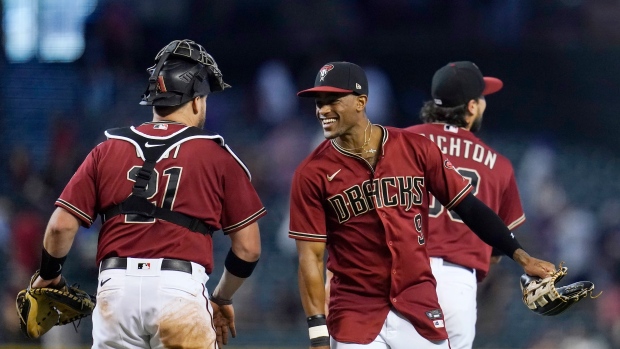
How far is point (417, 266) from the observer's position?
501cm

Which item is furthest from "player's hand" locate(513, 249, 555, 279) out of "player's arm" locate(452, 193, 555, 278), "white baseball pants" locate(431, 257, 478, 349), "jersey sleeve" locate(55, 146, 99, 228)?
"jersey sleeve" locate(55, 146, 99, 228)

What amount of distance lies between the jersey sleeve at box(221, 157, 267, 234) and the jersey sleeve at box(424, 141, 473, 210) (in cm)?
96

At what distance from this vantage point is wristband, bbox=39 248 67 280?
4.77 m

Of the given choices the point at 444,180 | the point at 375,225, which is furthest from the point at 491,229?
the point at 375,225

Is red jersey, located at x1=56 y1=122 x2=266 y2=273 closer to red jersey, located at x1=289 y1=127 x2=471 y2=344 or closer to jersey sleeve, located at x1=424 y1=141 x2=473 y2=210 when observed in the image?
red jersey, located at x1=289 y1=127 x2=471 y2=344

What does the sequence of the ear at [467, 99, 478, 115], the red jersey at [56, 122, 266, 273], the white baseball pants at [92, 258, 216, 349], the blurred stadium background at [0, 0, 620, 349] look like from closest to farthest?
the white baseball pants at [92, 258, 216, 349]
the red jersey at [56, 122, 266, 273]
the ear at [467, 99, 478, 115]
the blurred stadium background at [0, 0, 620, 349]

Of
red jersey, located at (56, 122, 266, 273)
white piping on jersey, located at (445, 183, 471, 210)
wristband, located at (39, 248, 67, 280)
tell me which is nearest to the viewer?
red jersey, located at (56, 122, 266, 273)

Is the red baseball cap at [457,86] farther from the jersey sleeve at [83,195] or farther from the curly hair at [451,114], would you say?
the jersey sleeve at [83,195]

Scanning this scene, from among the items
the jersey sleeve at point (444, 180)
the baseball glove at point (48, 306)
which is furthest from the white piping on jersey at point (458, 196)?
the baseball glove at point (48, 306)

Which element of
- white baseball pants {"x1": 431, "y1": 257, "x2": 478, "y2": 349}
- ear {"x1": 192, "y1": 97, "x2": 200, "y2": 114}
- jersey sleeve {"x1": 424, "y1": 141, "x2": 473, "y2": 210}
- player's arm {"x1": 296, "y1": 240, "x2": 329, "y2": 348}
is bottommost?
white baseball pants {"x1": 431, "y1": 257, "x2": 478, "y2": 349}

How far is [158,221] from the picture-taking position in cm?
462

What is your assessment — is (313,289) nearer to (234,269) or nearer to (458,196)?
(234,269)

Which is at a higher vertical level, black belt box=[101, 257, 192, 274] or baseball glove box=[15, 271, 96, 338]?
black belt box=[101, 257, 192, 274]

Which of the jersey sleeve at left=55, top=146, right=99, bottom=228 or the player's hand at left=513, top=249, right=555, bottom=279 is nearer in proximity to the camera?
the jersey sleeve at left=55, top=146, right=99, bottom=228
